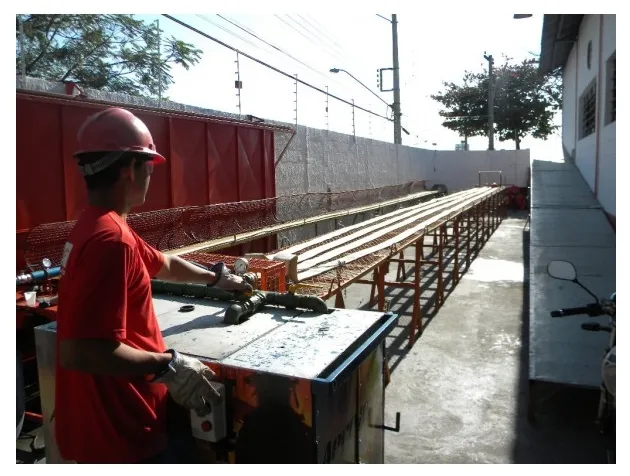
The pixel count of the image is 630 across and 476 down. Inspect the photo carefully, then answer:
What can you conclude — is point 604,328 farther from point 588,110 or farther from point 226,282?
point 588,110

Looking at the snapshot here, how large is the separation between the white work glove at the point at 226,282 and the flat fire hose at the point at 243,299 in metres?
0.05

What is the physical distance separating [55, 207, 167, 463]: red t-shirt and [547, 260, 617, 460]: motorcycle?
2.29 metres

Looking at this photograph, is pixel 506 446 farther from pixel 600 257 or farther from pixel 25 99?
pixel 25 99

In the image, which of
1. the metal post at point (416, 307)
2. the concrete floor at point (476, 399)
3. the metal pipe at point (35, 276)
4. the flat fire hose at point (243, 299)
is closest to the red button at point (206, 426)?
the flat fire hose at point (243, 299)

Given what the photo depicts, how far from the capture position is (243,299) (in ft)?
8.84

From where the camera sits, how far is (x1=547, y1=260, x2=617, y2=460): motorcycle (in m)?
2.85

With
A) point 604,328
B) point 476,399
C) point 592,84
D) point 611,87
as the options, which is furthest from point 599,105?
point 604,328

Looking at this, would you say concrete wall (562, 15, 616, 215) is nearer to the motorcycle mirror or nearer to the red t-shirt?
the motorcycle mirror

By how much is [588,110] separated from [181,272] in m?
11.2

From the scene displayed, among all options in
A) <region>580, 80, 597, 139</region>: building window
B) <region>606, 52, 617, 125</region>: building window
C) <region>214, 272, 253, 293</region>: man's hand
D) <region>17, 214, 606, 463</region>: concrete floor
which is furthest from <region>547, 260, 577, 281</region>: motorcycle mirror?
<region>580, 80, 597, 139</region>: building window

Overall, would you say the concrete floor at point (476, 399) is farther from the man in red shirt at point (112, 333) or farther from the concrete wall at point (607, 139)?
the man in red shirt at point (112, 333)

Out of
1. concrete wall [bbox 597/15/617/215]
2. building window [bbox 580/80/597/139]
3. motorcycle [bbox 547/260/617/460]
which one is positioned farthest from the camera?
building window [bbox 580/80/597/139]

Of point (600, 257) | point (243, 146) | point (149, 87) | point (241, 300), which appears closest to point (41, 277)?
point (241, 300)

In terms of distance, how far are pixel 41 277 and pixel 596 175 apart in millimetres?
9476
